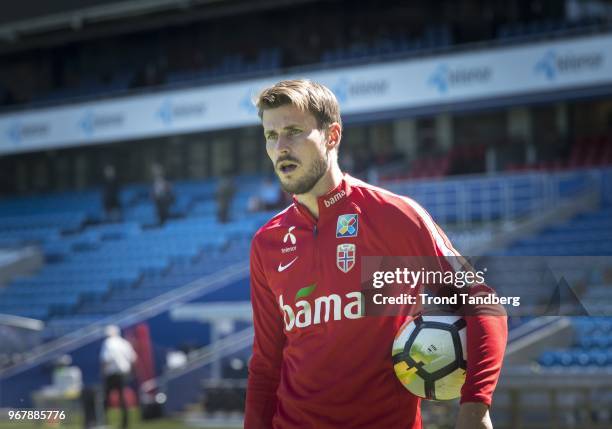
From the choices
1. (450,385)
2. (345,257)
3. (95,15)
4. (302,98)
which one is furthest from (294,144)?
(95,15)

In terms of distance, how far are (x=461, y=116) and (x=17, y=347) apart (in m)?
11.7

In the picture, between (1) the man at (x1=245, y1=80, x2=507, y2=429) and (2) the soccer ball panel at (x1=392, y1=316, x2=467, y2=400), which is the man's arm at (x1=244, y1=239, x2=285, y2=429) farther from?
(2) the soccer ball panel at (x1=392, y1=316, x2=467, y2=400)

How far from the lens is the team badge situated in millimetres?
3047

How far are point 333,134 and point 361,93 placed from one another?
18203 millimetres

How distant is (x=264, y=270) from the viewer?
3188mm

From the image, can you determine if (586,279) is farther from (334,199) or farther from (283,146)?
(283,146)

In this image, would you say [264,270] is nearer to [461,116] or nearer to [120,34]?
[461,116]

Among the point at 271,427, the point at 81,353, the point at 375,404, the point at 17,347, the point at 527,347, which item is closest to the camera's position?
the point at 375,404

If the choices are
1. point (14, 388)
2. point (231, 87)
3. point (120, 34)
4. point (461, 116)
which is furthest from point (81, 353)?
point (120, 34)

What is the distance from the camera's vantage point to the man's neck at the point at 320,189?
309 cm

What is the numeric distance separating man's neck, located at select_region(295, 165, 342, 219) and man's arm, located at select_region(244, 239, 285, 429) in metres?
0.30

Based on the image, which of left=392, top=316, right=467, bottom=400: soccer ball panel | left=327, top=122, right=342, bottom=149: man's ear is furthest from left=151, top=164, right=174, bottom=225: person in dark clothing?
left=392, top=316, right=467, bottom=400: soccer ball panel

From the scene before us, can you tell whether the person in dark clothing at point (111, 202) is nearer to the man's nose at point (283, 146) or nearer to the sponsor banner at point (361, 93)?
the sponsor banner at point (361, 93)

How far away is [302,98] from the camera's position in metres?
2.96
